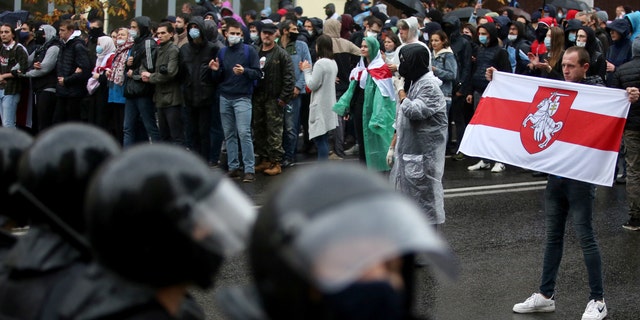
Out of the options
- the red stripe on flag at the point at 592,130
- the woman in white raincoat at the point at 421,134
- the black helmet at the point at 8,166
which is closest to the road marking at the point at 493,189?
the woman in white raincoat at the point at 421,134

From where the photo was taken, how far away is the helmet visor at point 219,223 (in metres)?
2.31

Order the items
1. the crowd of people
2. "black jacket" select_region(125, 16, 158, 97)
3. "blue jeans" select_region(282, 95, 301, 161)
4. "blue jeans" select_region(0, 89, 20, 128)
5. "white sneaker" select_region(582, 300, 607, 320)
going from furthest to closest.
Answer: "blue jeans" select_region(0, 89, 20, 128) < "blue jeans" select_region(282, 95, 301, 161) < "black jacket" select_region(125, 16, 158, 97) < "white sneaker" select_region(582, 300, 607, 320) < the crowd of people

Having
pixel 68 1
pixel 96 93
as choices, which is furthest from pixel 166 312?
pixel 68 1

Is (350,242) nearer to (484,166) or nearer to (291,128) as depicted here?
(291,128)

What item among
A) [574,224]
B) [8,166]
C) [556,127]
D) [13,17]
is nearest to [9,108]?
[13,17]

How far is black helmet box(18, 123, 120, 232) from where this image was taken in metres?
2.77

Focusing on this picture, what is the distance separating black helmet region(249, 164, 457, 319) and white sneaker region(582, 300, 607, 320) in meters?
5.24

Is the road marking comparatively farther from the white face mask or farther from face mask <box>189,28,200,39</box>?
face mask <box>189,28,200,39</box>

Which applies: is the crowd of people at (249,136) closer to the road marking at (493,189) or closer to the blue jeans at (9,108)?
the blue jeans at (9,108)

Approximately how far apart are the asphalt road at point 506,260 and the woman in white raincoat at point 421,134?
24.9 inches

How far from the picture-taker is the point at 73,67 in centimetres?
1428

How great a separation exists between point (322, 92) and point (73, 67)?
3.49 metres

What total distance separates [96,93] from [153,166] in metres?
12.3

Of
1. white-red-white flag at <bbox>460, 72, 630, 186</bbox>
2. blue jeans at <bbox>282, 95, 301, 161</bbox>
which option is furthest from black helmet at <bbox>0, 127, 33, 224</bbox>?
blue jeans at <bbox>282, 95, 301, 161</bbox>
